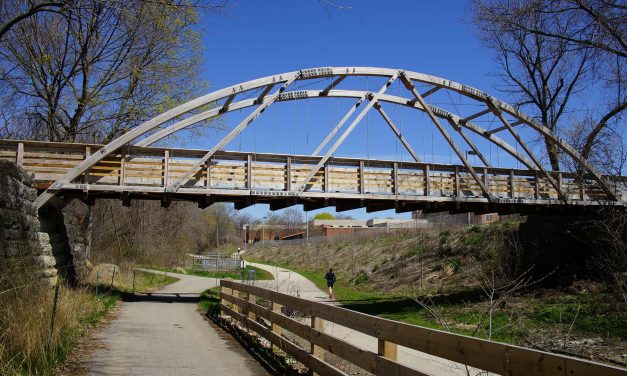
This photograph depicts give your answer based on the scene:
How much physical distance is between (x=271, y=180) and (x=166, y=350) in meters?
11.5

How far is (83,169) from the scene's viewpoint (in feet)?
60.2

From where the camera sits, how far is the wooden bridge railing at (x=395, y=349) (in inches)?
145

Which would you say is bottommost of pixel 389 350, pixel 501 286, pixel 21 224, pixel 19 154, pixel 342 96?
pixel 501 286

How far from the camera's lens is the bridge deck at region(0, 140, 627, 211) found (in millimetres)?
18891

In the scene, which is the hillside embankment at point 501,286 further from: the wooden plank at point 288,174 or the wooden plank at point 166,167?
the wooden plank at point 166,167

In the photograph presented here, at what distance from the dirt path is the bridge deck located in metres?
5.81

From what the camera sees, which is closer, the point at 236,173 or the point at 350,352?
the point at 350,352

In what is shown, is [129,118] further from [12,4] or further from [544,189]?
[544,189]

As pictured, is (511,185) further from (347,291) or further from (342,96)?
(347,291)

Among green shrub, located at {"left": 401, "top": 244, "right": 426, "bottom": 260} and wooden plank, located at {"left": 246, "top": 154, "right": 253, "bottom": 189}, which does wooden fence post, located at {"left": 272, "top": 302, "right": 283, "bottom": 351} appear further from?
green shrub, located at {"left": 401, "top": 244, "right": 426, "bottom": 260}

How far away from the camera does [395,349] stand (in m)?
5.63

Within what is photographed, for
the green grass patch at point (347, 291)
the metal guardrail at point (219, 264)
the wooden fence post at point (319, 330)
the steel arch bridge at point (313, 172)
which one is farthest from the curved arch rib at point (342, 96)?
the metal guardrail at point (219, 264)

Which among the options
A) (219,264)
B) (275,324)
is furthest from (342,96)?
(219,264)

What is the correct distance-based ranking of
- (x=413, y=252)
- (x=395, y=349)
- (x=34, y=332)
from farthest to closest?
(x=413, y=252)
(x=34, y=332)
(x=395, y=349)
